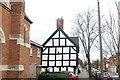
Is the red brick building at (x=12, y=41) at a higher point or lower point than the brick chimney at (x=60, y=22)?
lower

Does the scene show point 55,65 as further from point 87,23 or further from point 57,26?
point 87,23

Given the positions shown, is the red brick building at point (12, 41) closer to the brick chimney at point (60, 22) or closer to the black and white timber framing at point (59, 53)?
the black and white timber framing at point (59, 53)

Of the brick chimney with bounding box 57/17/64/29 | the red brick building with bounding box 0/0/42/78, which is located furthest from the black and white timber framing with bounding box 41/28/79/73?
the red brick building with bounding box 0/0/42/78

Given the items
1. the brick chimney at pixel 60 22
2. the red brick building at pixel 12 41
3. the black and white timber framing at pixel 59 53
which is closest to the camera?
the red brick building at pixel 12 41

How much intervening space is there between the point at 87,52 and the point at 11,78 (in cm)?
2523

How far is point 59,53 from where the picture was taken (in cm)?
3531

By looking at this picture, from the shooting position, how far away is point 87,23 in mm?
38844

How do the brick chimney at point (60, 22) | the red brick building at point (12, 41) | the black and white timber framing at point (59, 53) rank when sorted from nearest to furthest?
1. the red brick building at point (12, 41)
2. the black and white timber framing at point (59, 53)
3. the brick chimney at point (60, 22)

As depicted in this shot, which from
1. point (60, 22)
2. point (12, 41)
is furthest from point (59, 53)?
point (12, 41)

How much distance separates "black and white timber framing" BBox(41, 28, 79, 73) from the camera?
114ft

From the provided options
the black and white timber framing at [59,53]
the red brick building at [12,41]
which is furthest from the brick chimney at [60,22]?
the red brick building at [12,41]

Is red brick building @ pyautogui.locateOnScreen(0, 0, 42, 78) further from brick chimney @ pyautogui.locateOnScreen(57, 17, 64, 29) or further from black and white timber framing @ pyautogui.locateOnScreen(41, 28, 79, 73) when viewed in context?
brick chimney @ pyautogui.locateOnScreen(57, 17, 64, 29)

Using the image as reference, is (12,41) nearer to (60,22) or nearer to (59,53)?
(59,53)

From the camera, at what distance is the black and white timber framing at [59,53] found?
114 feet
